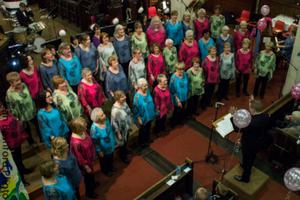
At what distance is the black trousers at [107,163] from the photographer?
18.3 feet

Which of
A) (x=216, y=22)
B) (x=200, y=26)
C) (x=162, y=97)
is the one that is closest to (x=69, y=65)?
(x=162, y=97)

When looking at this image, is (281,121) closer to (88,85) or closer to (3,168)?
(88,85)

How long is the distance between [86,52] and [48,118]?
83.3 inches

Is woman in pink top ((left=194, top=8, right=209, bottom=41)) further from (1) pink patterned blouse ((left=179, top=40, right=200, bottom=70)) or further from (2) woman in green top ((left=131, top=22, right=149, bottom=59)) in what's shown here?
(2) woman in green top ((left=131, top=22, right=149, bottom=59))

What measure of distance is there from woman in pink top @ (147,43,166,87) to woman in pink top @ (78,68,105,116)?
1373 mm

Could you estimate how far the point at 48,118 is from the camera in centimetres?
517

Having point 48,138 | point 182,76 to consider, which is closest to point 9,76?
point 48,138

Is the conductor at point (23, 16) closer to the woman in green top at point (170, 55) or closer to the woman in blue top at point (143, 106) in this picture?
the woman in green top at point (170, 55)

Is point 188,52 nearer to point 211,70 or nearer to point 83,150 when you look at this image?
point 211,70

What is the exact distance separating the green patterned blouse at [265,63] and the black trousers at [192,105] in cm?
147

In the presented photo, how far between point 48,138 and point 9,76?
1.15m

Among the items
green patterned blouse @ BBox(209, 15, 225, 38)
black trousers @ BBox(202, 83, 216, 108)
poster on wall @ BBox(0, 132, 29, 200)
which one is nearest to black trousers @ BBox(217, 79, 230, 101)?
black trousers @ BBox(202, 83, 216, 108)

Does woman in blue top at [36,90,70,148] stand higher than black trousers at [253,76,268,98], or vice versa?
woman in blue top at [36,90,70,148]

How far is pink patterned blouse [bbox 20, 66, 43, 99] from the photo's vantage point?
6.09 m
